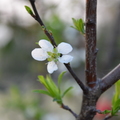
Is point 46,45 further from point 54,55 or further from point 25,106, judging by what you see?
point 25,106

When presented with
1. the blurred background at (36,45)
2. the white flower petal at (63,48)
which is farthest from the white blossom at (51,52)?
the blurred background at (36,45)

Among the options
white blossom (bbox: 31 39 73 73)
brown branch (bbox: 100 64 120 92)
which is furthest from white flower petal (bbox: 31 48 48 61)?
brown branch (bbox: 100 64 120 92)

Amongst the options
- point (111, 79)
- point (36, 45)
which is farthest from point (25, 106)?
point (111, 79)

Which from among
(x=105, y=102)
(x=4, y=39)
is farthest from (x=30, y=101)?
(x=4, y=39)

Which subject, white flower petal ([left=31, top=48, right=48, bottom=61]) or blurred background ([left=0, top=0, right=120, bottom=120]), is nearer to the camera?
white flower petal ([left=31, top=48, right=48, bottom=61])

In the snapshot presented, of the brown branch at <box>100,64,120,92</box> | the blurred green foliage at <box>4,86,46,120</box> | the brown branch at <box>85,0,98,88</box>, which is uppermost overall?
the brown branch at <box>85,0,98,88</box>

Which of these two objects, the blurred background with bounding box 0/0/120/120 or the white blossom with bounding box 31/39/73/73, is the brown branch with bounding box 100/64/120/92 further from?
the blurred background with bounding box 0/0/120/120
